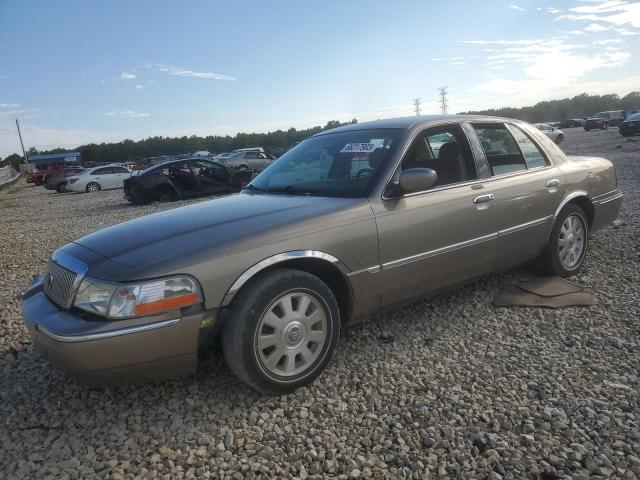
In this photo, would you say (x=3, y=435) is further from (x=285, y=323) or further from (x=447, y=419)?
(x=447, y=419)

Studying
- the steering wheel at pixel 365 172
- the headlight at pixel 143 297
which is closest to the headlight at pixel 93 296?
the headlight at pixel 143 297

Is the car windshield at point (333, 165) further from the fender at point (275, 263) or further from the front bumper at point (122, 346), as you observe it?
the front bumper at point (122, 346)

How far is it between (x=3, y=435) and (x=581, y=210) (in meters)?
4.81

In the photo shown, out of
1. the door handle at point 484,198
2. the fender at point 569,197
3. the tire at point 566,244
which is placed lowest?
the tire at point 566,244

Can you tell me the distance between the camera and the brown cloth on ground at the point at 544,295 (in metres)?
3.92

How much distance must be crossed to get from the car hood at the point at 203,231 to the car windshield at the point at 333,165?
0.18 m

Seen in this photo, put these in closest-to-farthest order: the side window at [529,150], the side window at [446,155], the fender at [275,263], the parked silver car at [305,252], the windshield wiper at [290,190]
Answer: the parked silver car at [305,252] → the fender at [275,263] → the windshield wiper at [290,190] → the side window at [446,155] → the side window at [529,150]

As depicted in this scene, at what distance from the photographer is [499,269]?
3941 millimetres

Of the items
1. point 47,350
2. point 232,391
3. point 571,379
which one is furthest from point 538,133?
point 47,350

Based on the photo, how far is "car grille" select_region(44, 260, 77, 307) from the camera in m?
2.66

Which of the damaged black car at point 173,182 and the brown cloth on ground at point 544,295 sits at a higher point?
the damaged black car at point 173,182

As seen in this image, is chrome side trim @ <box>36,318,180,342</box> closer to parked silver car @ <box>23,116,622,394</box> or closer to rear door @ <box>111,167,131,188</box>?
parked silver car @ <box>23,116,622,394</box>

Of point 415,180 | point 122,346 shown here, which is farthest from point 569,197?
point 122,346

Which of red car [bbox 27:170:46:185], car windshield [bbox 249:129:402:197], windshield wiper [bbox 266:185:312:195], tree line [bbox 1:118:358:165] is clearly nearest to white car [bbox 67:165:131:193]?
red car [bbox 27:170:46:185]
